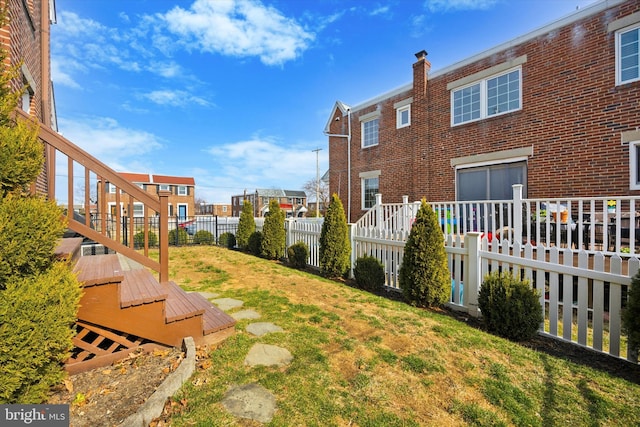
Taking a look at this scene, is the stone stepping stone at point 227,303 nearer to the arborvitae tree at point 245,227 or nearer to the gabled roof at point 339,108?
the arborvitae tree at point 245,227

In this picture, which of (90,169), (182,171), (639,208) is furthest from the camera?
(182,171)

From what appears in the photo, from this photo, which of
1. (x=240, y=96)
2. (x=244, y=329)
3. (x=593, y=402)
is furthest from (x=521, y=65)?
(x=240, y=96)

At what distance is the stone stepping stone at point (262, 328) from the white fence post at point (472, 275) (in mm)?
3027

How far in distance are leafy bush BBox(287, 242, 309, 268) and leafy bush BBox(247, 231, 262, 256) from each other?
2.09 meters

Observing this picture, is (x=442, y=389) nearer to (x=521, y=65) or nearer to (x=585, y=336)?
(x=585, y=336)

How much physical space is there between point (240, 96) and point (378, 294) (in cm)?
1533

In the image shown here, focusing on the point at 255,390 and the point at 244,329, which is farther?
the point at 244,329

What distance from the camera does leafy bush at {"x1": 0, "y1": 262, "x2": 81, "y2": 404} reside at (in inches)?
65.5

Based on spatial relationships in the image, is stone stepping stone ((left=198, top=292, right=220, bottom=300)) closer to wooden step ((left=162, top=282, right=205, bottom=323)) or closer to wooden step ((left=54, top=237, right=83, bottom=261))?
wooden step ((left=162, top=282, right=205, bottom=323))

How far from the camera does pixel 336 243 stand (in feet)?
22.3

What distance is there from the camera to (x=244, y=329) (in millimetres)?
3436

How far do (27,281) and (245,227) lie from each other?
9.59m

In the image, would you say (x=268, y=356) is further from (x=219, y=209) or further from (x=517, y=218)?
(x=219, y=209)

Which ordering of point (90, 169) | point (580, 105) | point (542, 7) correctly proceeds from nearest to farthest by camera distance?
1. point (90, 169)
2. point (580, 105)
3. point (542, 7)
